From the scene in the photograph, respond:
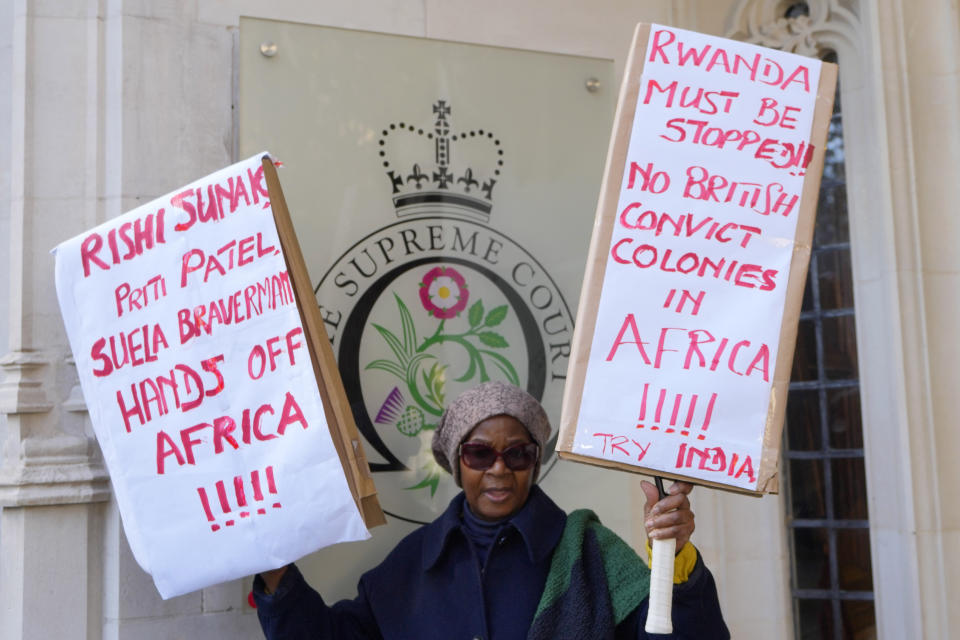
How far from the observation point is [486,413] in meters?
3.50

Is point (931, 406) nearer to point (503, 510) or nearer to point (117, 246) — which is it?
point (503, 510)

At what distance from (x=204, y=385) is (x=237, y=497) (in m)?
0.35

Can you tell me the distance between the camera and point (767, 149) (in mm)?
2984

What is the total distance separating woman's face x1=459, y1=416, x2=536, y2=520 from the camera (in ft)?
11.4

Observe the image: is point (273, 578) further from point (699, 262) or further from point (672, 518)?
point (699, 262)

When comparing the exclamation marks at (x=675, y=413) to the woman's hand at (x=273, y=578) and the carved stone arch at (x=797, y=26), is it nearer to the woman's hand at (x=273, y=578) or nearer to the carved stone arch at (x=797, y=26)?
the woman's hand at (x=273, y=578)

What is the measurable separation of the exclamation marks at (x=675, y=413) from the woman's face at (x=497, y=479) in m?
0.75

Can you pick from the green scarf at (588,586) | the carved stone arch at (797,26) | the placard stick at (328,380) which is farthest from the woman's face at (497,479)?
the carved stone arch at (797,26)

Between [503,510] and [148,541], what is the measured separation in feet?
3.63

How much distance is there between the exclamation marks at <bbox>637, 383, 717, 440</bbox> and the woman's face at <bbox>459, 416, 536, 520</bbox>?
29.4 inches

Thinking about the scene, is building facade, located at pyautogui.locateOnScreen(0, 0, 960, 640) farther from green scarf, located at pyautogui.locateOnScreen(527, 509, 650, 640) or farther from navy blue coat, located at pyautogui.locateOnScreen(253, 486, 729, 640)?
green scarf, located at pyautogui.locateOnScreen(527, 509, 650, 640)

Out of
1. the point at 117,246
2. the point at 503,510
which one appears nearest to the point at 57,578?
the point at 117,246

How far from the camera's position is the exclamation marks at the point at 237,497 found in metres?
3.13

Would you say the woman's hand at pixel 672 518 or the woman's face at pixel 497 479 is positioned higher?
the woman's face at pixel 497 479
